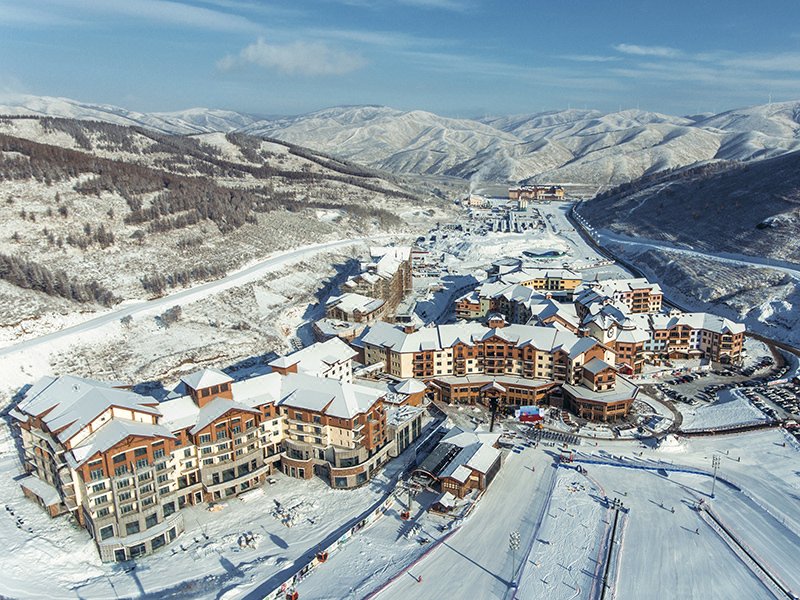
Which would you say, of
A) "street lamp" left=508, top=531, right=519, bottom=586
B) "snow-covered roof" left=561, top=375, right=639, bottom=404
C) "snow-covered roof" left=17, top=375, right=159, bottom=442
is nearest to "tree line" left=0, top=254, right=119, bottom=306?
"snow-covered roof" left=17, top=375, right=159, bottom=442

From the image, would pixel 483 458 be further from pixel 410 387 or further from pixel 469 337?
pixel 469 337

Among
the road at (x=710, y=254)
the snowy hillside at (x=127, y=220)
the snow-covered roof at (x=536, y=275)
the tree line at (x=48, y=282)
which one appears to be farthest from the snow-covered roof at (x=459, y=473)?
the road at (x=710, y=254)

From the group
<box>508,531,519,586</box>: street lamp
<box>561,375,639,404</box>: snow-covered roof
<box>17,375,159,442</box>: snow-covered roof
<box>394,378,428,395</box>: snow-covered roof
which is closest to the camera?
<box>508,531,519,586</box>: street lamp

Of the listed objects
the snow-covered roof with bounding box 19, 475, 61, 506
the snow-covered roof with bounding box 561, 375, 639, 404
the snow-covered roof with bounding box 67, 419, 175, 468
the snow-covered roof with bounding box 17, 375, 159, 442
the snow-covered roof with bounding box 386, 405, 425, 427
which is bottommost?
the snow-covered roof with bounding box 19, 475, 61, 506

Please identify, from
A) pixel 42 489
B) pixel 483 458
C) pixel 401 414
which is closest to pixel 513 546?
pixel 483 458

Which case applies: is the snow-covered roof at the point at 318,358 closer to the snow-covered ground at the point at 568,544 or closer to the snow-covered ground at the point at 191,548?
the snow-covered ground at the point at 191,548

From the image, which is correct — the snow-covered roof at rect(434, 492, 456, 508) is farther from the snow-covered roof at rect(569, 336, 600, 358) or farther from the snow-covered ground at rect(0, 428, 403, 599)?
the snow-covered roof at rect(569, 336, 600, 358)
